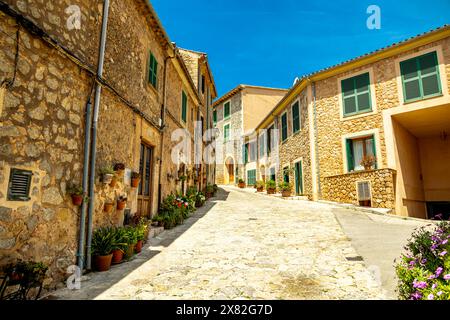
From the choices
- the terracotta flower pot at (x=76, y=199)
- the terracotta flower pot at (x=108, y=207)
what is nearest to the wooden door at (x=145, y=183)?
the terracotta flower pot at (x=108, y=207)

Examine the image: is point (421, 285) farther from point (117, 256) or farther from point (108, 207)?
point (108, 207)

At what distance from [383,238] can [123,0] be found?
7875 mm

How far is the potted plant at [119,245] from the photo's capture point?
16.1ft

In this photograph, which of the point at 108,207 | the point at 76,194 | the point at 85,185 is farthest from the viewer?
the point at 108,207

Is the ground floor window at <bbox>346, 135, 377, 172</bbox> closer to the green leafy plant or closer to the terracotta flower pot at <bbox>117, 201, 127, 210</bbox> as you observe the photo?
the terracotta flower pot at <bbox>117, 201, 127, 210</bbox>

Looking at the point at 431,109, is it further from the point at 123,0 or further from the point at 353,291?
the point at 123,0

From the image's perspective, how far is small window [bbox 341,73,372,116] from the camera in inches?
488

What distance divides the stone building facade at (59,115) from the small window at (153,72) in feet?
1.98

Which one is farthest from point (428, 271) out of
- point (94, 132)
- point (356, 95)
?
point (356, 95)

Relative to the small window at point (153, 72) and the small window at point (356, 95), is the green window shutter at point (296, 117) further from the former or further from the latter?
the small window at point (153, 72)

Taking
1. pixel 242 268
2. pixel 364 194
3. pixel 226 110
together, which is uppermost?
pixel 226 110

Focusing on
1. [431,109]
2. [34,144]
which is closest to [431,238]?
[34,144]

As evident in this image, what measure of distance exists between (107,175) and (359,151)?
448 inches

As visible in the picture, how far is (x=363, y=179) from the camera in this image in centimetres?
1155
